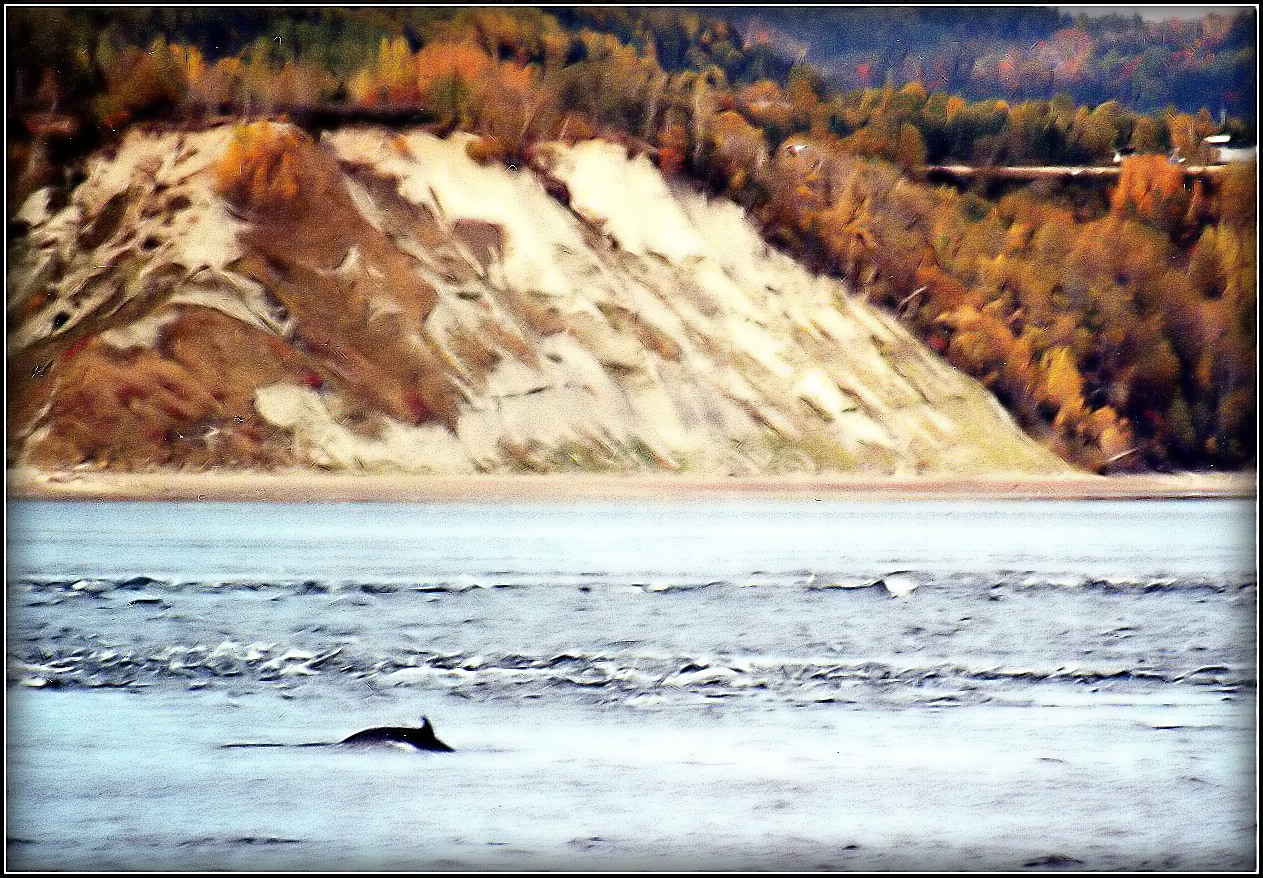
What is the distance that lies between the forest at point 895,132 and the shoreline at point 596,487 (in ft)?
1.94

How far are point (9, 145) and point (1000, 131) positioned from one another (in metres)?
9.30

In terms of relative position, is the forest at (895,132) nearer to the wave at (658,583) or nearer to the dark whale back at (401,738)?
the wave at (658,583)

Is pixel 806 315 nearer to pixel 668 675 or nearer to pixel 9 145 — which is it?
pixel 668 675

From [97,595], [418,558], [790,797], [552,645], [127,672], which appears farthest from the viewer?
[418,558]

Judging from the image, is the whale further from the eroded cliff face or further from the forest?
the eroded cliff face

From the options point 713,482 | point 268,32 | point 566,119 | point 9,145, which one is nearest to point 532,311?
point 566,119

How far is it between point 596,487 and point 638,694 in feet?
22.8

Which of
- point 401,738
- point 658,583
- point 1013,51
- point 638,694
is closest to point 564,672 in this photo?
point 638,694

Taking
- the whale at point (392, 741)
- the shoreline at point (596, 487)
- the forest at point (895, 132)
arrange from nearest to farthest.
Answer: the whale at point (392, 741) < the forest at point (895, 132) < the shoreline at point (596, 487)

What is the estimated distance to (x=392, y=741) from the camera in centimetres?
678

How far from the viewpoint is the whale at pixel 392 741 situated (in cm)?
670

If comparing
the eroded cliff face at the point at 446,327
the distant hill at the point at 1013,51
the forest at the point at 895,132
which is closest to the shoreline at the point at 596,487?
the eroded cliff face at the point at 446,327

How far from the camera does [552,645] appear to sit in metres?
8.75

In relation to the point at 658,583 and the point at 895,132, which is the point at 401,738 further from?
the point at 895,132
